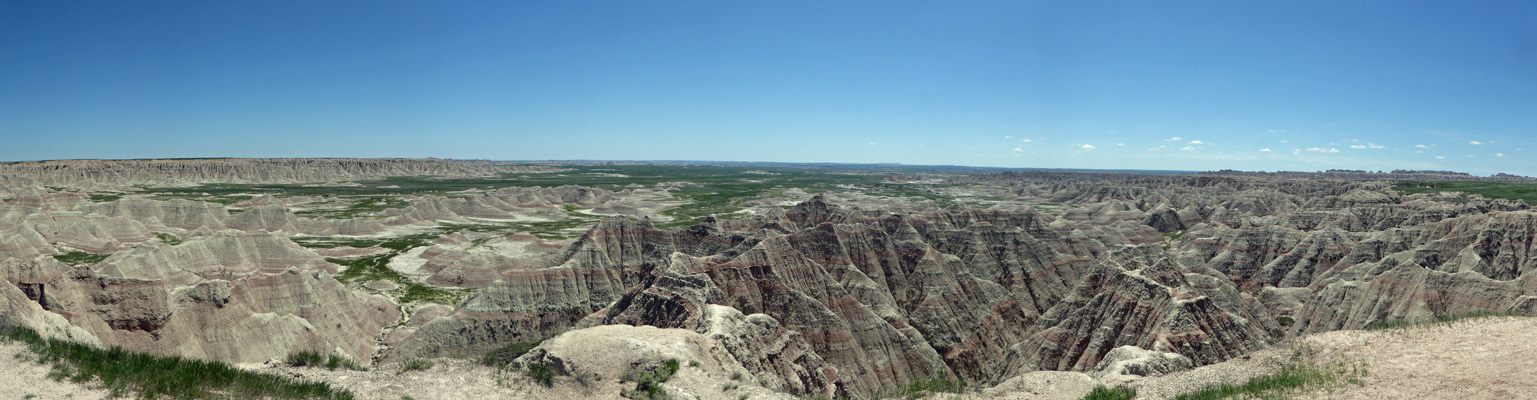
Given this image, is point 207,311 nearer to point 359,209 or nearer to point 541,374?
point 541,374

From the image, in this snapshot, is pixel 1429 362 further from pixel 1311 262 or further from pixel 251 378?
pixel 1311 262

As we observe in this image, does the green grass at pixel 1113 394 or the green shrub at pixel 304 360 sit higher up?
the green shrub at pixel 304 360

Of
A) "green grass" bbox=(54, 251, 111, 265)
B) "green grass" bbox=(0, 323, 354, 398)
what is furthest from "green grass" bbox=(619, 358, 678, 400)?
"green grass" bbox=(54, 251, 111, 265)

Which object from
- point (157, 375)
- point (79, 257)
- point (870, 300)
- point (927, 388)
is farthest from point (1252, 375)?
point (79, 257)

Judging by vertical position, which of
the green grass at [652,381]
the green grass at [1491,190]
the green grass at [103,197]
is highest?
the green grass at [1491,190]

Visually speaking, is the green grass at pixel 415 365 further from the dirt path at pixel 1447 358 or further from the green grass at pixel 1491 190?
the green grass at pixel 1491 190

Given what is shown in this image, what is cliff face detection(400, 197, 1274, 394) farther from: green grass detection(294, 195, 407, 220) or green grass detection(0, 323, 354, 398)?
green grass detection(294, 195, 407, 220)

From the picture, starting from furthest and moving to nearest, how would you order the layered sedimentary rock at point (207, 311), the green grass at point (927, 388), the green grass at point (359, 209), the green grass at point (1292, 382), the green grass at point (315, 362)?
the green grass at point (359, 209), the layered sedimentary rock at point (207, 311), the green grass at point (927, 388), the green grass at point (315, 362), the green grass at point (1292, 382)

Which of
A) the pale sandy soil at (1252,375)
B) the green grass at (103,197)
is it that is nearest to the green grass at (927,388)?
the pale sandy soil at (1252,375)
